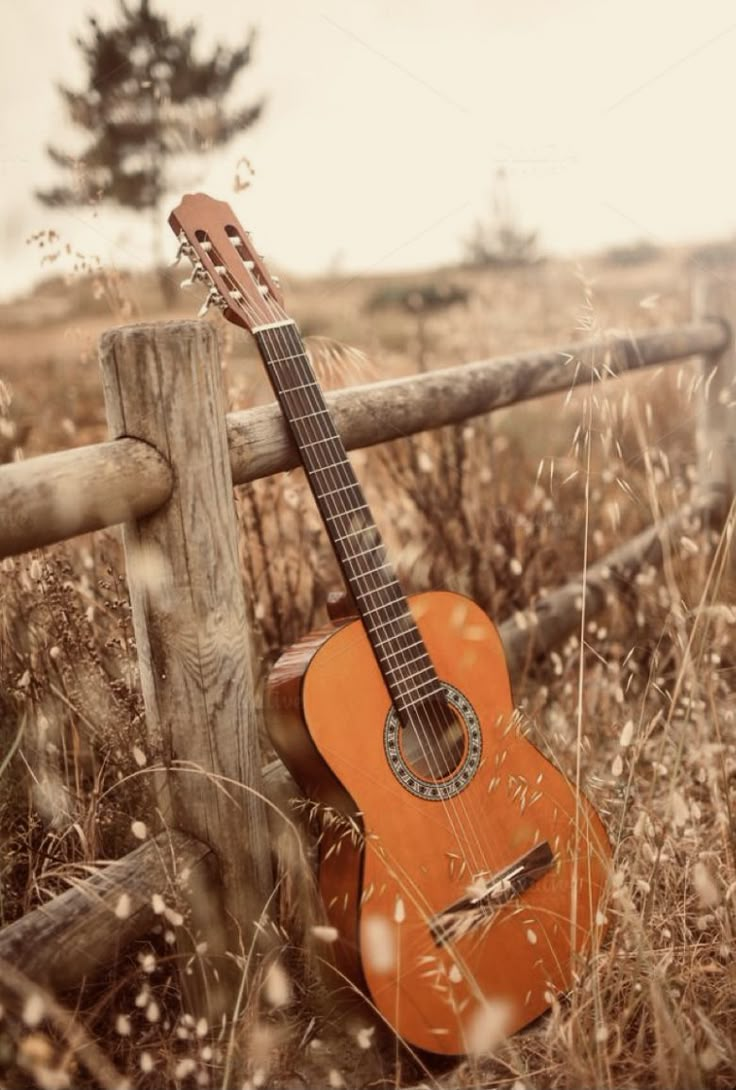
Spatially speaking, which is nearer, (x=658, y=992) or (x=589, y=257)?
(x=658, y=992)

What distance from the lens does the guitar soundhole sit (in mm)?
1618

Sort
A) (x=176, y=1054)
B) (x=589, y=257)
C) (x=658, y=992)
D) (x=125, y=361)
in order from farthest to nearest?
(x=589, y=257) < (x=176, y=1054) < (x=125, y=361) < (x=658, y=992)

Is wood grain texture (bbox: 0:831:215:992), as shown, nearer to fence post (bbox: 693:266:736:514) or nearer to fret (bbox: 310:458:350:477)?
fret (bbox: 310:458:350:477)

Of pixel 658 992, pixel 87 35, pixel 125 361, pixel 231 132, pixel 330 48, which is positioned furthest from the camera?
pixel 231 132

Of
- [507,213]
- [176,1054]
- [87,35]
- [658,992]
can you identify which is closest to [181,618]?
[176,1054]

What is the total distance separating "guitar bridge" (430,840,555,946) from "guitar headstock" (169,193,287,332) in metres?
1.08

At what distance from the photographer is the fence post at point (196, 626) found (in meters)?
1.42

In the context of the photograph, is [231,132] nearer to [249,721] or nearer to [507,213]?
[249,721]

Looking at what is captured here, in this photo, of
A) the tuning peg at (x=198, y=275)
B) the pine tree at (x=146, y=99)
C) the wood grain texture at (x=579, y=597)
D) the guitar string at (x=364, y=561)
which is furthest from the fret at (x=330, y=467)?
the pine tree at (x=146, y=99)

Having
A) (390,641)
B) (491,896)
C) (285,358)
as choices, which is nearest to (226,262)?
(285,358)

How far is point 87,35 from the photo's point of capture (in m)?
2.52

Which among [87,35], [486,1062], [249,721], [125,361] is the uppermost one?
[87,35]

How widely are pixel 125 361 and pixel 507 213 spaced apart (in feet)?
22.5

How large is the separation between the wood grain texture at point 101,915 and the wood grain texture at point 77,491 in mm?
528
